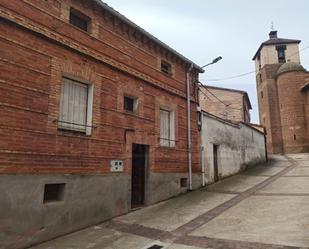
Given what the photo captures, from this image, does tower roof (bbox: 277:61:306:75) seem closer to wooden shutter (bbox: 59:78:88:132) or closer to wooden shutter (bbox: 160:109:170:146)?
wooden shutter (bbox: 160:109:170:146)

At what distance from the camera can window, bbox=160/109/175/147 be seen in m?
11.4

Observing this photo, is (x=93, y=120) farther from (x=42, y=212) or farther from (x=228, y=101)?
(x=228, y=101)

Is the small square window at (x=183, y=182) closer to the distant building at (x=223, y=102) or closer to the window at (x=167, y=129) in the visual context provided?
the window at (x=167, y=129)

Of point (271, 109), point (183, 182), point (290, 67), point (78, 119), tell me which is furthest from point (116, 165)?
point (290, 67)

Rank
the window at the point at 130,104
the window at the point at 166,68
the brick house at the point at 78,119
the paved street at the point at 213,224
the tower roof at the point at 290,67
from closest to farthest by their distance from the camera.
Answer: the paved street at the point at 213,224, the brick house at the point at 78,119, the window at the point at 130,104, the window at the point at 166,68, the tower roof at the point at 290,67

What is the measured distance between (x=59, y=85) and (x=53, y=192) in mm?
2731

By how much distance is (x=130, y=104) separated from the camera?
1013 cm

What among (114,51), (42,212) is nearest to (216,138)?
(114,51)

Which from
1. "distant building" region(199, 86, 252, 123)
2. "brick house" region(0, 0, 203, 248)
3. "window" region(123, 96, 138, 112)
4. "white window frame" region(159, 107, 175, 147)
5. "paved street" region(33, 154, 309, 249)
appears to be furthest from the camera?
"distant building" region(199, 86, 252, 123)

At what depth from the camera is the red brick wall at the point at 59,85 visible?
656 centimetres

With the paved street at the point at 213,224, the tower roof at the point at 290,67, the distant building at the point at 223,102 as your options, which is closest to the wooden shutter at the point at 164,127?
the paved street at the point at 213,224

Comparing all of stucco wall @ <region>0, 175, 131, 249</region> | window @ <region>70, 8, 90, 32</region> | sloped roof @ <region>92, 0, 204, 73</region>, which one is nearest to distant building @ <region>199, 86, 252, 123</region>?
sloped roof @ <region>92, 0, 204, 73</region>

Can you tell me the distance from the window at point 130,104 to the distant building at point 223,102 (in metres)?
14.7

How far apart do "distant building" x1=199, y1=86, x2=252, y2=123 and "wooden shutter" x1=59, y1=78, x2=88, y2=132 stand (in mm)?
16876
